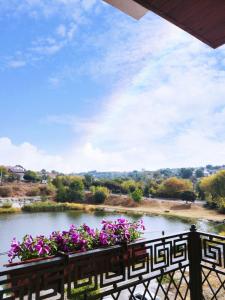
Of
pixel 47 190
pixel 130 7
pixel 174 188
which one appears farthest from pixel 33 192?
pixel 130 7

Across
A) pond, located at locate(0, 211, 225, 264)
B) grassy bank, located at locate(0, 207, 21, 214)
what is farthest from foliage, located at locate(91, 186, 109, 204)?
pond, located at locate(0, 211, 225, 264)

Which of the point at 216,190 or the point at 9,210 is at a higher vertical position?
the point at 216,190

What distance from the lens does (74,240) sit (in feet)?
6.44

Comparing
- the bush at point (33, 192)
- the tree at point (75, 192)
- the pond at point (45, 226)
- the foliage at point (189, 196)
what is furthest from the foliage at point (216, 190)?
the bush at point (33, 192)

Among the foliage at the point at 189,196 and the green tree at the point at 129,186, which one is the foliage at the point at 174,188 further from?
the green tree at the point at 129,186

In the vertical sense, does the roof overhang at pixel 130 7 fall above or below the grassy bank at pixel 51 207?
above

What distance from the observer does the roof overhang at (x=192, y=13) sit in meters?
1.09

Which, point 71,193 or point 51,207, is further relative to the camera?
point 71,193

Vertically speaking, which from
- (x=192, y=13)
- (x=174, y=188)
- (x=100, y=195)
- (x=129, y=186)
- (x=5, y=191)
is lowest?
(x=100, y=195)

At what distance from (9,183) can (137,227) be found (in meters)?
37.6

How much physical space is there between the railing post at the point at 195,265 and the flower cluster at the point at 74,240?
414 millimetres

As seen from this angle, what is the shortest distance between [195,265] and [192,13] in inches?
52.0

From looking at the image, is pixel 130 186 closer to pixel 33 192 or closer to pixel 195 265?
pixel 33 192

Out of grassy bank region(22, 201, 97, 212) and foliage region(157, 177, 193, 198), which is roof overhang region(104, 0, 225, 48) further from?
foliage region(157, 177, 193, 198)
